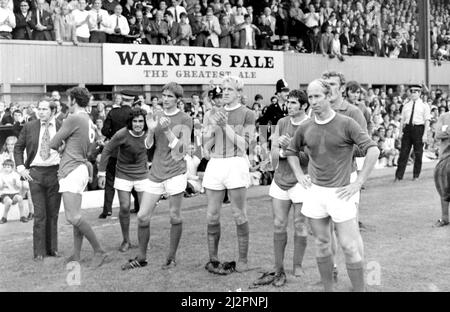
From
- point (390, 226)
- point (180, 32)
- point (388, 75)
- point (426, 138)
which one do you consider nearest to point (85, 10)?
point (180, 32)

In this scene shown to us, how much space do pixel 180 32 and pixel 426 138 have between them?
6556 millimetres

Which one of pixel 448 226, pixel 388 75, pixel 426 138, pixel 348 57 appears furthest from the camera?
pixel 388 75

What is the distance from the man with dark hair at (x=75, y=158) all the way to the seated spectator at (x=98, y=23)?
792 cm

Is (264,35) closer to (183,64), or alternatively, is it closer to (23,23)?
(183,64)

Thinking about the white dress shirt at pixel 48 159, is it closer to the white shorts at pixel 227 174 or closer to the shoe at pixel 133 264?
the shoe at pixel 133 264

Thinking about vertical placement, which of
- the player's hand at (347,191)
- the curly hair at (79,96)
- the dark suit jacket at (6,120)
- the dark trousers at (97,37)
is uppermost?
the dark trousers at (97,37)

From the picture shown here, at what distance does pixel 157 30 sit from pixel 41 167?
9.14 metres

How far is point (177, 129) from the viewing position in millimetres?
6523

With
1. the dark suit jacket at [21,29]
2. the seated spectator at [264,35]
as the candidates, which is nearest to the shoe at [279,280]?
the dark suit jacket at [21,29]

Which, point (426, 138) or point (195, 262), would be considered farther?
point (426, 138)

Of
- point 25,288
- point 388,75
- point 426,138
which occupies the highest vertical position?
point 388,75

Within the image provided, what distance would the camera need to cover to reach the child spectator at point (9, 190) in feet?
31.9

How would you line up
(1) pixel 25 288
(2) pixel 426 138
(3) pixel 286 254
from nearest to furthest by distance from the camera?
(1) pixel 25 288, (3) pixel 286 254, (2) pixel 426 138
